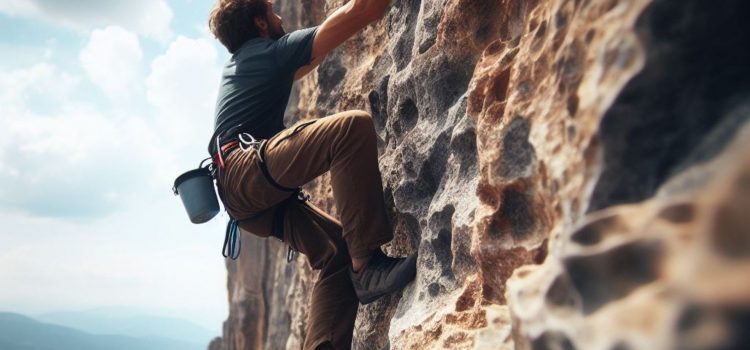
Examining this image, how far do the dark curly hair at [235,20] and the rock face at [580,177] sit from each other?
1.48 metres

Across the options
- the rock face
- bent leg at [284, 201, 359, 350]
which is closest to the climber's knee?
the rock face

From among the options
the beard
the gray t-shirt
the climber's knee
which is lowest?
the climber's knee

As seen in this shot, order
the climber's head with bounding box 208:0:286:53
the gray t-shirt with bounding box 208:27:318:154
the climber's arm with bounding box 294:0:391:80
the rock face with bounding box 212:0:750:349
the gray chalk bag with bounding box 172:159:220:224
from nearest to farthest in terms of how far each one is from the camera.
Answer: the rock face with bounding box 212:0:750:349 < the climber's arm with bounding box 294:0:391:80 < the gray t-shirt with bounding box 208:27:318:154 < the gray chalk bag with bounding box 172:159:220:224 < the climber's head with bounding box 208:0:286:53

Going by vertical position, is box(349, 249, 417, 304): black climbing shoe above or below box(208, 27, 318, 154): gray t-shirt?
below

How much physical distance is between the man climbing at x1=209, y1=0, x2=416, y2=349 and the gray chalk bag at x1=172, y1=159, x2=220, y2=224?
0.41 feet

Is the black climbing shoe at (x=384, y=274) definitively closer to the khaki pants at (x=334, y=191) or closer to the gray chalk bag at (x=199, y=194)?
the khaki pants at (x=334, y=191)

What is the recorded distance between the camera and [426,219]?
13.9ft

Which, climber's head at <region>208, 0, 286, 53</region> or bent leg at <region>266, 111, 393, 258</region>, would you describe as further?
climber's head at <region>208, 0, 286, 53</region>

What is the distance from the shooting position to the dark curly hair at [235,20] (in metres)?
4.87

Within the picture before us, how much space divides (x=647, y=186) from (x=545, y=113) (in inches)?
30.1

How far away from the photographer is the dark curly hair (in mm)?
4867

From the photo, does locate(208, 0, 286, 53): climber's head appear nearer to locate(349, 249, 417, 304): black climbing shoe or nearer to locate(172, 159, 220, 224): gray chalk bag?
locate(172, 159, 220, 224): gray chalk bag

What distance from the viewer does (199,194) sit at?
15.3 feet

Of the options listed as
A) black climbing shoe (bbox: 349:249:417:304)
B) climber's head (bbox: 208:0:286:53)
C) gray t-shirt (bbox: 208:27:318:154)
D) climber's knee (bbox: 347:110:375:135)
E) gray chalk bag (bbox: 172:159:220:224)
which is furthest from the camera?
climber's head (bbox: 208:0:286:53)
